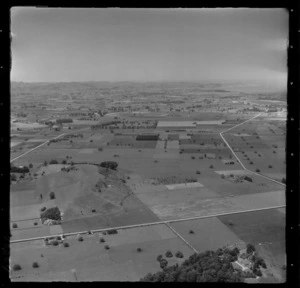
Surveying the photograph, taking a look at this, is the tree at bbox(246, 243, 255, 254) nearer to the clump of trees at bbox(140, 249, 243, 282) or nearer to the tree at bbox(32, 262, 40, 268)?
the clump of trees at bbox(140, 249, 243, 282)

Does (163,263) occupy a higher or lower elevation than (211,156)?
lower

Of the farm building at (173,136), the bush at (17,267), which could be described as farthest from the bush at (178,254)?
the bush at (17,267)

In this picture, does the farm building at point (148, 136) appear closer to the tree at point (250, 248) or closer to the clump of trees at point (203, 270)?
the clump of trees at point (203, 270)

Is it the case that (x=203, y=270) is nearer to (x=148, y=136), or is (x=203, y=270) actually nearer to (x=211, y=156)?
(x=211, y=156)

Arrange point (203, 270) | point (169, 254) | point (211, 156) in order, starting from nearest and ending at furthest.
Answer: point (203, 270) → point (169, 254) → point (211, 156)

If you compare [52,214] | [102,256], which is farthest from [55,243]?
[102,256]

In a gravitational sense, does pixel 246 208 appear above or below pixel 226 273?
above

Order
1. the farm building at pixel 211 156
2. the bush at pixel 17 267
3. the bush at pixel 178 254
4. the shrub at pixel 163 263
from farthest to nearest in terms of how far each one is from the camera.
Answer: the farm building at pixel 211 156, the bush at pixel 178 254, the shrub at pixel 163 263, the bush at pixel 17 267
